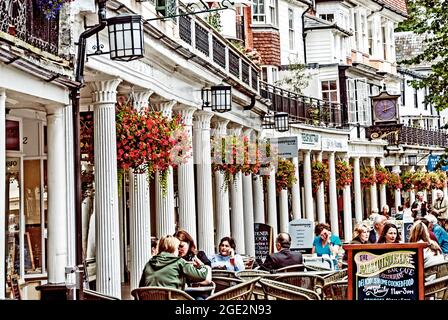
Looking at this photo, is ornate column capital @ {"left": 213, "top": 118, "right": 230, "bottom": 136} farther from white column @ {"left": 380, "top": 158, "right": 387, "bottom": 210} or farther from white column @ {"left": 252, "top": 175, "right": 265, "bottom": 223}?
white column @ {"left": 380, "top": 158, "right": 387, "bottom": 210}

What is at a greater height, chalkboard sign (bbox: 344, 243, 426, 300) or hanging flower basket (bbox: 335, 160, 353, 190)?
hanging flower basket (bbox: 335, 160, 353, 190)

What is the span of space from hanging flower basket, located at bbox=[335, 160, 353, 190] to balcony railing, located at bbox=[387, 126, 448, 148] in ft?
13.4

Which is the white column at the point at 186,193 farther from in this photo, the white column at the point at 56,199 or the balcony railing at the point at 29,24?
the balcony railing at the point at 29,24

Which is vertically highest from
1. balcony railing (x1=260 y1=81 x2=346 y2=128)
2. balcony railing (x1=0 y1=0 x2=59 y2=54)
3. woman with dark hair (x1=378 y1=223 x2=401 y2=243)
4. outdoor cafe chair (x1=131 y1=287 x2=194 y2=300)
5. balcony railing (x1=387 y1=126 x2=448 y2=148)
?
balcony railing (x1=260 y1=81 x2=346 y2=128)

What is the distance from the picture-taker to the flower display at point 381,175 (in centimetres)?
3170

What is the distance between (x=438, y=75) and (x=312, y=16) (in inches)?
616

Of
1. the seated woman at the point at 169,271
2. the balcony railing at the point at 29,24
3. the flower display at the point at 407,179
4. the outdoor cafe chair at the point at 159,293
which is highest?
the balcony railing at the point at 29,24

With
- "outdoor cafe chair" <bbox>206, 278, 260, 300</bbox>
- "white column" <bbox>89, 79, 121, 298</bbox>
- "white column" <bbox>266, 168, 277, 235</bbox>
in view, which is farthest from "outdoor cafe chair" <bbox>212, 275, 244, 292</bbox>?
"white column" <bbox>266, 168, 277, 235</bbox>

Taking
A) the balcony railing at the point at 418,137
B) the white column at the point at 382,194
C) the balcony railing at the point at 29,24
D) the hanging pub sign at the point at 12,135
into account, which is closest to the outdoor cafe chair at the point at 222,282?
the balcony railing at the point at 29,24

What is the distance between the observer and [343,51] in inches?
1318

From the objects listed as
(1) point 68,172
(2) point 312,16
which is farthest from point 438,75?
(2) point 312,16

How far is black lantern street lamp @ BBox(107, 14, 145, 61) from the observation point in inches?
378

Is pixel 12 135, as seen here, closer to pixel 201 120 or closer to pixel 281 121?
pixel 201 120

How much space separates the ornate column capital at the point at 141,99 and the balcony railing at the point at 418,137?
20.3m
